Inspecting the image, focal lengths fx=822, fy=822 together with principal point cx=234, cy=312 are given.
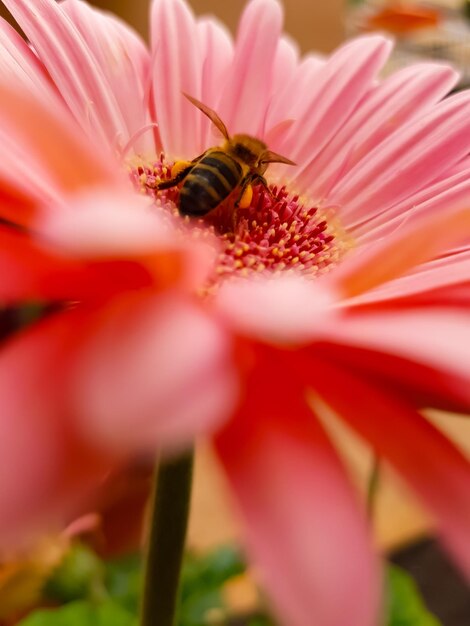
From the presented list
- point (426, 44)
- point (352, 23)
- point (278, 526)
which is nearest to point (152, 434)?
point (278, 526)

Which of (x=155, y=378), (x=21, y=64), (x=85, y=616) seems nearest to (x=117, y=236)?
(x=155, y=378)

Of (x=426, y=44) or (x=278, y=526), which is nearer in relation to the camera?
(x=278, y=526)

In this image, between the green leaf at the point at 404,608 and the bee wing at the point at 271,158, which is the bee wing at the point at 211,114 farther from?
A: the green leaf at the point at 404,608

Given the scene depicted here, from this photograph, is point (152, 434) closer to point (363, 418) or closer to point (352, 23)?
point (363, 418)

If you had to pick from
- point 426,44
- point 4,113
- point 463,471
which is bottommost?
point 463,471

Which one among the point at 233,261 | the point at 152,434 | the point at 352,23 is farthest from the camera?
the point at 352,23

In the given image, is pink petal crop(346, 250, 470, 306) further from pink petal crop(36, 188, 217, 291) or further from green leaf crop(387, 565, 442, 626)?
green leaf crop(387, 565, 442, 626)
